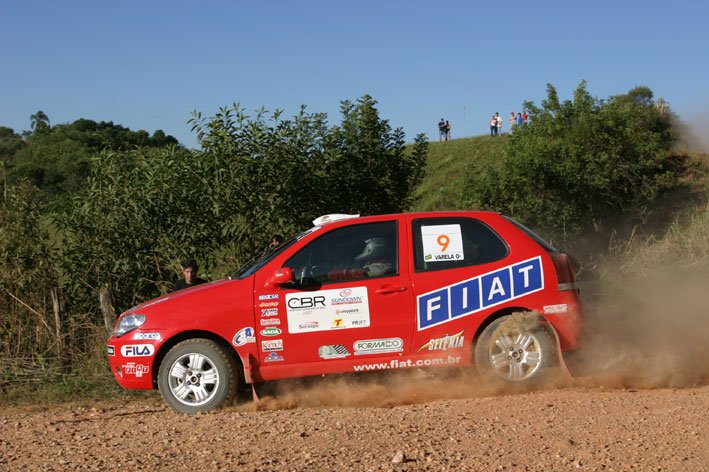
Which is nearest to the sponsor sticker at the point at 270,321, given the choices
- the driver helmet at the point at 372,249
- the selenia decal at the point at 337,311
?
the selenia decal at the point at 337,311

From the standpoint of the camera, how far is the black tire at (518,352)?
743 centimetres

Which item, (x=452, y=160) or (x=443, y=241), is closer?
(x=443, y=241)

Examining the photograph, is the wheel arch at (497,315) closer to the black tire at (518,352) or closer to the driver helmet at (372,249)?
Answer: the black tire at (518,352)

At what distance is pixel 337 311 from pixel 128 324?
6.58 ft

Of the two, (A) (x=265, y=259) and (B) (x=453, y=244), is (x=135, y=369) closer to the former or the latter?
(A) (x=265, y=259)

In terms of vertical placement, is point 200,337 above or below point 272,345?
above

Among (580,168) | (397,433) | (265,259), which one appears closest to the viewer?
(397,433)

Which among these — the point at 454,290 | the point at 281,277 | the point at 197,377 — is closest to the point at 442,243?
the point at 454,290

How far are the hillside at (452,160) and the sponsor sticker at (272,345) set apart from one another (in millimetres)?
26405

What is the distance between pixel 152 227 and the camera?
38.2ft

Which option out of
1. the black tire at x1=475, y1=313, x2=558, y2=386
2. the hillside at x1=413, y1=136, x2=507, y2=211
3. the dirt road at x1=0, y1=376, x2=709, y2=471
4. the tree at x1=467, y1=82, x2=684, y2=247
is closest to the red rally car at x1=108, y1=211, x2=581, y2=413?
the black tire at x1=475, y1=313, x2=558, y2=386

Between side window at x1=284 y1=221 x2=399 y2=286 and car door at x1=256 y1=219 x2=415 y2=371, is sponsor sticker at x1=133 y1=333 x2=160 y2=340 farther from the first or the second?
side window at x1=284 y1=221 x2=399 y2=286

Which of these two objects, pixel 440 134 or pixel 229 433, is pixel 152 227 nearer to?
pixel 229 433

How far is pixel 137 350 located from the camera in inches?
299
